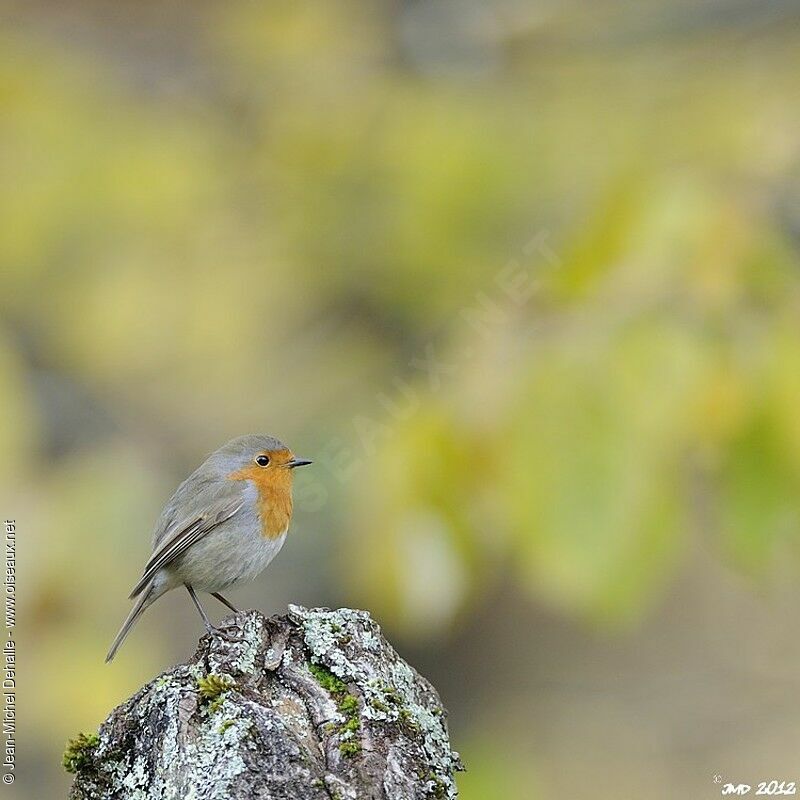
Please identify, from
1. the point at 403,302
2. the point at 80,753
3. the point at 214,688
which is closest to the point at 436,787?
the point at 214,688

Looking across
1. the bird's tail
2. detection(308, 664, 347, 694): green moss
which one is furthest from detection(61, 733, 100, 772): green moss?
the bird's tail

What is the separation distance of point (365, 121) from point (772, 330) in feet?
8.54

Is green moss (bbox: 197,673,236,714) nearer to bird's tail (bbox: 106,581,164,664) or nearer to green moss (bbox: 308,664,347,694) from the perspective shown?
green moss (bbox: 308,664,347,694)

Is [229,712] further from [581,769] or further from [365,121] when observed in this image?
[581,769]

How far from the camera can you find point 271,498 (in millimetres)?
3598

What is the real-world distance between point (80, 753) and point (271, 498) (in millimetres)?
1516

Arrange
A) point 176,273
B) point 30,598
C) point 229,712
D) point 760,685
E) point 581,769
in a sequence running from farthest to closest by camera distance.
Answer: point 760,685
point 581,769
point 176,273
point 30,598
point 229,712

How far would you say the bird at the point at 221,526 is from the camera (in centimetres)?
344

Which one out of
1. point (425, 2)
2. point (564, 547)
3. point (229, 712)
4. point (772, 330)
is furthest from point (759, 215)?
point (425, 2)

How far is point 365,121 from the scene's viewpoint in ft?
17.2

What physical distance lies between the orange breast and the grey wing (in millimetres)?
61

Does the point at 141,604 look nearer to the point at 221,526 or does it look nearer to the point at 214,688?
the point at 221,526

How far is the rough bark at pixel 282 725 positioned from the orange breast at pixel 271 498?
1304mm

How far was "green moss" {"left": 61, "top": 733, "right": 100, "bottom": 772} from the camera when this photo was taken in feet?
6.90
